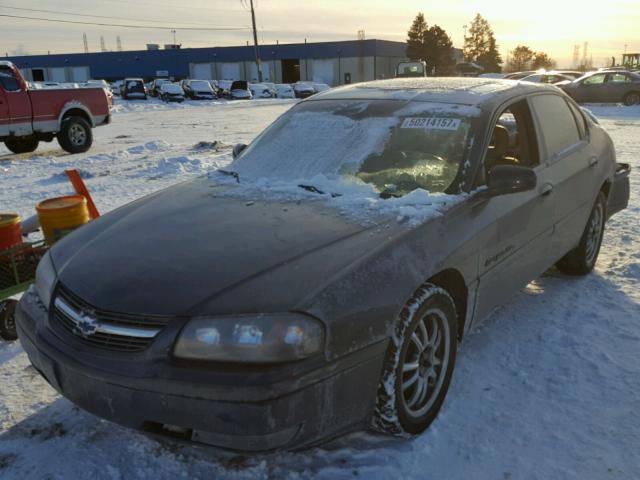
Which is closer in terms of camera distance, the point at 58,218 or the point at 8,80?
the point at 58,218

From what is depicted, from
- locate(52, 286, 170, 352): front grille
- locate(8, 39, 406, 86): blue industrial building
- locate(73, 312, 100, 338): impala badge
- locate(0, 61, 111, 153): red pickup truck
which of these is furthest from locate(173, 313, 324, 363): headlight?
locate(8, 39, 406, 86): blue industrial building

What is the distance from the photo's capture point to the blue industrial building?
65688mm

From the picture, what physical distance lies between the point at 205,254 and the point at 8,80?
11639mm

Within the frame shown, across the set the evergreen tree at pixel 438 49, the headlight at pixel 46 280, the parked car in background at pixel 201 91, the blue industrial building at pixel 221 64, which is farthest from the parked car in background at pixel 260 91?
the headlight at pixel 46 280

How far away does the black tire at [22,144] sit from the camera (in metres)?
12.8

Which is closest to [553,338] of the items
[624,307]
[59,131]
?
[624,307]

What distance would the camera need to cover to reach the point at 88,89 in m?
13.2

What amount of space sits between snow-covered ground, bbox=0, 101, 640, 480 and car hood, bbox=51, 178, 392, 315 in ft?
2.06

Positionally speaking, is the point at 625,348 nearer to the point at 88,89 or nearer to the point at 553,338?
the point at 553,338

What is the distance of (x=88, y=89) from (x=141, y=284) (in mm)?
12379

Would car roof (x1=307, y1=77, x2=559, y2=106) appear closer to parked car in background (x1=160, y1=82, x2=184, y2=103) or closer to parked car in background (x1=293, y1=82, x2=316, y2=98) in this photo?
parked car in background (x1=160, y1=82, x2=184, y2=103)

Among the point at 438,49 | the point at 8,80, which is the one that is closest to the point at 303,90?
the point at 8,80

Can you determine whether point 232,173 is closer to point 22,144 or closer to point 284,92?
point 22,144

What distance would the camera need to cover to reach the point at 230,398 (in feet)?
6.59
